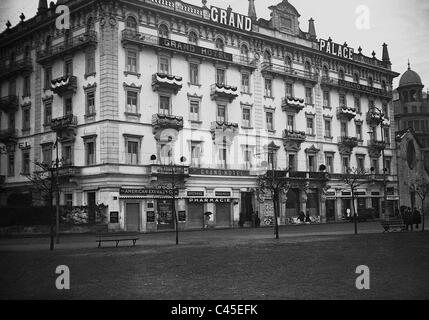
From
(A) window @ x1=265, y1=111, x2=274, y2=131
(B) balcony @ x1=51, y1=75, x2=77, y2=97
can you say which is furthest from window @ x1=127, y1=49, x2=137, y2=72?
(A) window @ x1=265, y1=111, x2=274, y2=131

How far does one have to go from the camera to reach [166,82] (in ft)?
130

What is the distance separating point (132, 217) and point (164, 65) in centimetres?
1184

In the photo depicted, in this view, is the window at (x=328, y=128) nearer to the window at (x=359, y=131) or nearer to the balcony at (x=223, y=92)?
the window at (x=359, y=131)

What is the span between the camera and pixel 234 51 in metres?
44.8

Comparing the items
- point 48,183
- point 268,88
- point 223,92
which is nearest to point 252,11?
point 268,88

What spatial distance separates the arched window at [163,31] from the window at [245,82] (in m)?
8.08

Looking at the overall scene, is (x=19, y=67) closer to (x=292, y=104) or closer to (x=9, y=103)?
(x=9, y=103)

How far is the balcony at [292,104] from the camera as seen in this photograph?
4791cm

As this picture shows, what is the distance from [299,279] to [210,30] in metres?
34.0

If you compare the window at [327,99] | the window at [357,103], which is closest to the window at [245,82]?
the window at [327,99]

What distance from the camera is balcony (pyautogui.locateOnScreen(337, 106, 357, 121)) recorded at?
53.7 metres

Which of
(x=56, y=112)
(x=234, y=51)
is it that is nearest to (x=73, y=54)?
(x=56, y=112)

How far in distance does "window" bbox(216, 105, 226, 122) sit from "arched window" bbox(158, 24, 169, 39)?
24.1 feet

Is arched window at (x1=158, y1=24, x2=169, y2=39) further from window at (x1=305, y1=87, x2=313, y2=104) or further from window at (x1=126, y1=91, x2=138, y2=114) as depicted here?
window at (x1=305, y1=87, x2=313, y2=104)
